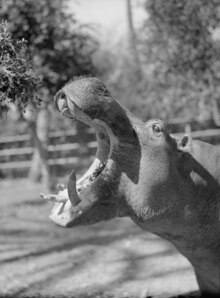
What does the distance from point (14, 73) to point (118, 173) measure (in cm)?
75

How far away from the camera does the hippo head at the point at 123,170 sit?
93.0 inches

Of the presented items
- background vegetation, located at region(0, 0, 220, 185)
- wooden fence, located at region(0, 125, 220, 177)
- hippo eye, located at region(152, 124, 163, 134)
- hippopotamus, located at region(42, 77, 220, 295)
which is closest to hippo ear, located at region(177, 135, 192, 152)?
hippopotamus, located at region(42, 77, 220, 295)

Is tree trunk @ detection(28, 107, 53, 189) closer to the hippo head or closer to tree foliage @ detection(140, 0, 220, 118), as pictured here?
tree foliage @ detection(140, 0, 220, 118)

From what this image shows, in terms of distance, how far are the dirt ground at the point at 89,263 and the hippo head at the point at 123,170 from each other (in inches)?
74.2

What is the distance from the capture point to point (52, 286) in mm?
4832

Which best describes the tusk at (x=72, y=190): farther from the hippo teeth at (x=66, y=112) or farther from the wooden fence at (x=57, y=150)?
the wooden fence at (x=57, y=150)

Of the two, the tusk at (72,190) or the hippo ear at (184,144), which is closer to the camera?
the tusk at (72,190)

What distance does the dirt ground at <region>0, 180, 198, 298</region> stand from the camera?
183 inches

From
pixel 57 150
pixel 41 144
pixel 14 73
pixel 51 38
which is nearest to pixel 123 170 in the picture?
pixel 14 73

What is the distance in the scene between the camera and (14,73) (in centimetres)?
253

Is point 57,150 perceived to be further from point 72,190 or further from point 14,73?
point 72,190

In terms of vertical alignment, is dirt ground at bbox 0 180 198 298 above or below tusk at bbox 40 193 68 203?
below

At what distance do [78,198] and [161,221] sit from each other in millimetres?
448

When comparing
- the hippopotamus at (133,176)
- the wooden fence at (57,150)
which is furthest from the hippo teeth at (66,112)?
the wooden fence at (57,150)
